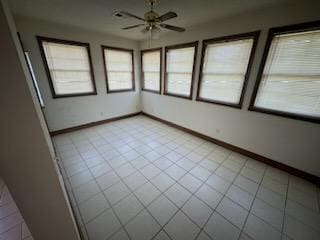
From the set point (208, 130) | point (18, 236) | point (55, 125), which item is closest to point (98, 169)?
point (18, 236)

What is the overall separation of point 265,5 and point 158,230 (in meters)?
3.44

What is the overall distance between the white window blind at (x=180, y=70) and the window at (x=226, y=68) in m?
0.38

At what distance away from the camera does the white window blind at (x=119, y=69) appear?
13.2 feet

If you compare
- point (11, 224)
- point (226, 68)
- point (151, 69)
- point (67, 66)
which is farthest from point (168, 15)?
point (11, 224)

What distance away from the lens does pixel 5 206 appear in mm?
1730

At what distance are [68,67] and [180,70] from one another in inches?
111

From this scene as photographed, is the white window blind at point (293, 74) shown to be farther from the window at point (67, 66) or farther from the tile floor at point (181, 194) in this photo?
the window at point (67, 66)

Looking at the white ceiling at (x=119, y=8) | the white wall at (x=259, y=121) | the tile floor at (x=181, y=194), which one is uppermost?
the white ceiling at (x=119, y=8)

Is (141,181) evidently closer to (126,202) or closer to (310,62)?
(126,202)

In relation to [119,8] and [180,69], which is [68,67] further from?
[180,69]

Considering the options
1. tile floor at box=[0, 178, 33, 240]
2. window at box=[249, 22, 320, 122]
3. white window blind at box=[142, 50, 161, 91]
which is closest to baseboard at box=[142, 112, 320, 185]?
window at box=[249, 22, 320, 122]

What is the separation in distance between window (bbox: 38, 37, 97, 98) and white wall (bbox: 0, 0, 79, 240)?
3.02 meters

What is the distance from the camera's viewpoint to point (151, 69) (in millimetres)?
4406

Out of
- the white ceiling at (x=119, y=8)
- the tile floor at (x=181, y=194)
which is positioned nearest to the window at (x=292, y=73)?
the white ceiling at (x=119, y=8)
